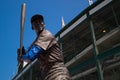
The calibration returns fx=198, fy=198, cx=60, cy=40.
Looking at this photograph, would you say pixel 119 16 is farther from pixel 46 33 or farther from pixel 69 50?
pixel 46 33

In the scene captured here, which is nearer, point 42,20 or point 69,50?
point 42,20

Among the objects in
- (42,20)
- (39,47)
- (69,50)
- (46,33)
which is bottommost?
(39,47)

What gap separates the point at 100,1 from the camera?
6551mm

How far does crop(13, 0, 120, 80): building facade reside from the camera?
21.9 ft

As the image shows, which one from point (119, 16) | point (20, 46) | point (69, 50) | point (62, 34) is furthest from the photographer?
point (69, 50)

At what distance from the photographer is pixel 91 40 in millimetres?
12742

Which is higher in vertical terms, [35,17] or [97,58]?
[97,58]

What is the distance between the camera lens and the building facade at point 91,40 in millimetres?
6672

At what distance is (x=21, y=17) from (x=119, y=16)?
34.0 feet

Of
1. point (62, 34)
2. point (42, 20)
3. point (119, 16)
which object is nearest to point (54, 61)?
point (42, 20)

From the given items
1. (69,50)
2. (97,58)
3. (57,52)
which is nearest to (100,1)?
(97,58)

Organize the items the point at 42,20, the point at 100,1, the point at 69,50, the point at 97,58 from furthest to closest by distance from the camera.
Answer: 1. the point at 69,50
2. the point at 100,1
3. the point at 97,58
4. the point at 42,20

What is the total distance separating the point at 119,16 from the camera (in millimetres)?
12461

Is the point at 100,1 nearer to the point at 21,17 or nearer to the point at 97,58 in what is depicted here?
the point at 97,58
